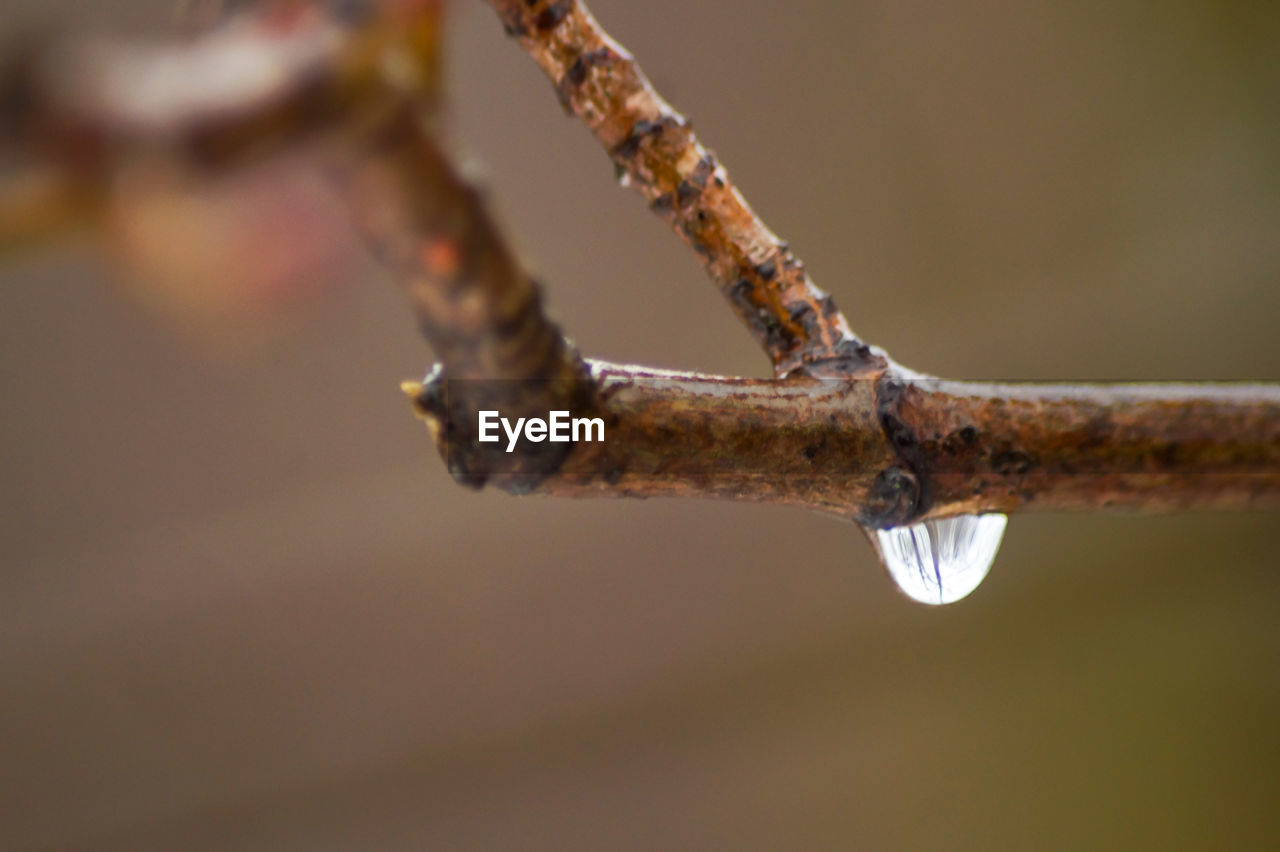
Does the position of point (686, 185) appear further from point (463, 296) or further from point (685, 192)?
point (463, 296)

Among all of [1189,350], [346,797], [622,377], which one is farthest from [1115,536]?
[622,377]

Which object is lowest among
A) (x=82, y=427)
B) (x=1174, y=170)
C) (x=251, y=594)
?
(x=251, y=594)

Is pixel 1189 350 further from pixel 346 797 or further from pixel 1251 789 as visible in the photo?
pixel 346 797

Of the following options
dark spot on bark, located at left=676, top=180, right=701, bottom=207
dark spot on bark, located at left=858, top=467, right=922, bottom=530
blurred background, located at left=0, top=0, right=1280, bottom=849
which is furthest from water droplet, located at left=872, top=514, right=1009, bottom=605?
blurred background, located at left=0, top=0, right=1280, bottom=849

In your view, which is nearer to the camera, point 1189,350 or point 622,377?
point 622,377

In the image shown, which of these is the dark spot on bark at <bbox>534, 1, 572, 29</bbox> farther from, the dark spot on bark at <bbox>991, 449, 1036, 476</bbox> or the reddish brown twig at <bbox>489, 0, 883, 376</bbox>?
the dark spot on bark at <bbox>991, 449, 1036, 476</bbox>

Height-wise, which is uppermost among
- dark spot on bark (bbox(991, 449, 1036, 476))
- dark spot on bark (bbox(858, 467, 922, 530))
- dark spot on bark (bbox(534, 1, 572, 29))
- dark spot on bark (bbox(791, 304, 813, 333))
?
dark spot on bark (bbox(534, 1, 572, 29))
